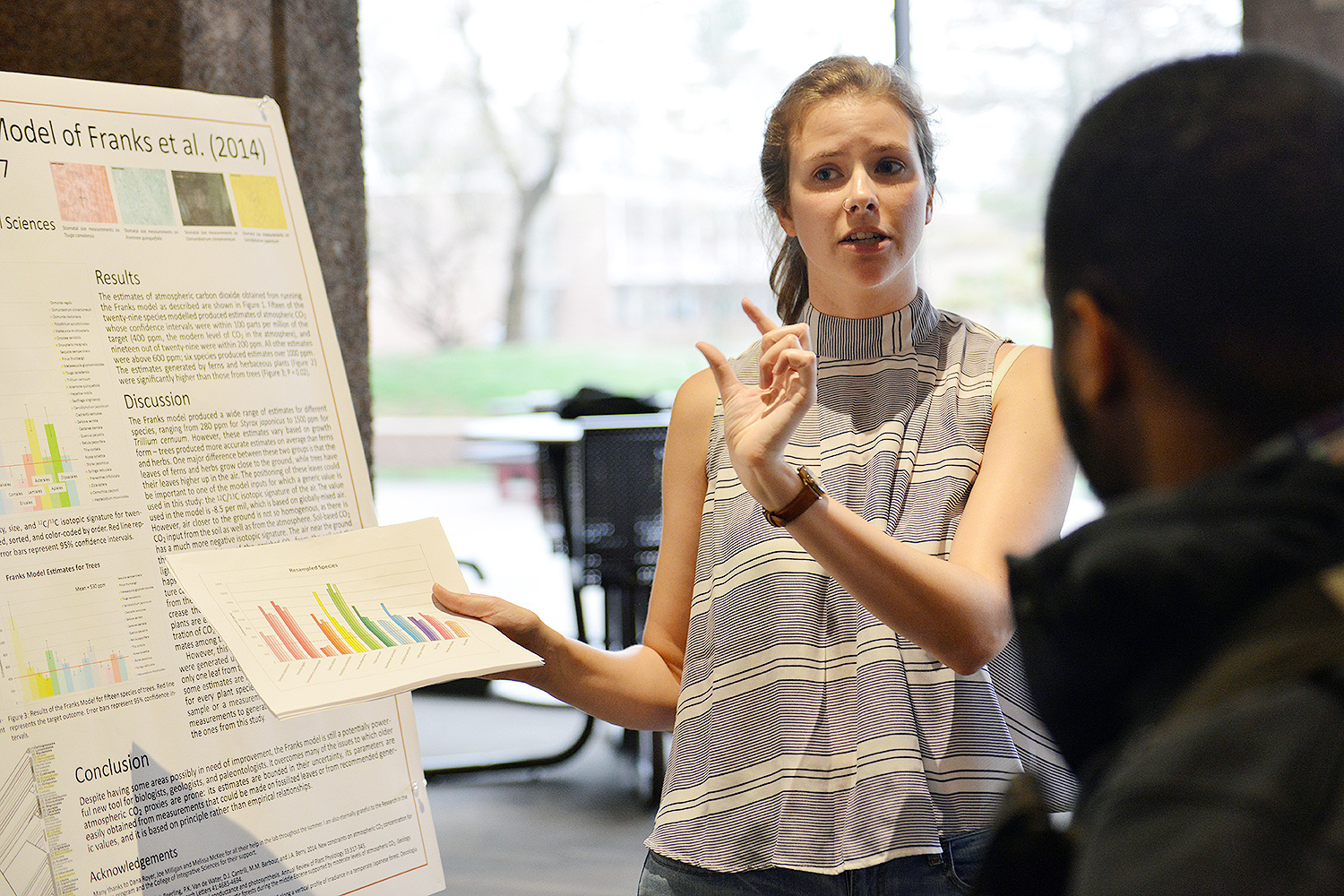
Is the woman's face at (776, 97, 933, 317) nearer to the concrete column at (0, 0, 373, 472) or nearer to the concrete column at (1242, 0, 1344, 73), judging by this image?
the concrete column at (0, 0, 373, 472)

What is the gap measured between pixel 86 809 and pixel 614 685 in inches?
23.8

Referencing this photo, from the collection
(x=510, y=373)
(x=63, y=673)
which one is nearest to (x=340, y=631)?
(x=63, y=673)

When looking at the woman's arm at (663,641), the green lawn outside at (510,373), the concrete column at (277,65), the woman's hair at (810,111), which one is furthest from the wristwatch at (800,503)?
the green lawn outside at (510,373)

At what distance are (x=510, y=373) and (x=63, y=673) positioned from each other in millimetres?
6388

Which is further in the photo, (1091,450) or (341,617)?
(341,617)

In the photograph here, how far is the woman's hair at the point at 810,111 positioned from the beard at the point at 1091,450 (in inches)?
37.7

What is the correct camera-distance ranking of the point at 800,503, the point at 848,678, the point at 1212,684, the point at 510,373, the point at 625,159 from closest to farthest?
the point at 1212,684 < the point at 800,503 < the point at 848,678 < the point at 625,159 < the point at 510,373

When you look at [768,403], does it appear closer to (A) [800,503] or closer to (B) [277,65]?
(A) [800,503]

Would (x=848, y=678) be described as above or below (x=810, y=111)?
below

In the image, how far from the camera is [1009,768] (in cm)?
118

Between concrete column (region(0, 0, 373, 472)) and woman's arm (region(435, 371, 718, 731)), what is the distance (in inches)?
41.1

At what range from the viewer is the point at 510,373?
759 centimetres

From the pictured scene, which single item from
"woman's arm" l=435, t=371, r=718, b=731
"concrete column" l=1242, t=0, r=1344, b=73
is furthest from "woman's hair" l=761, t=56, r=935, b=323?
"concrete column" l=1242, t=0, r=1344, b=73

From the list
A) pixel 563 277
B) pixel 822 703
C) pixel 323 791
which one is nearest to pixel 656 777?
pixel 323 791
